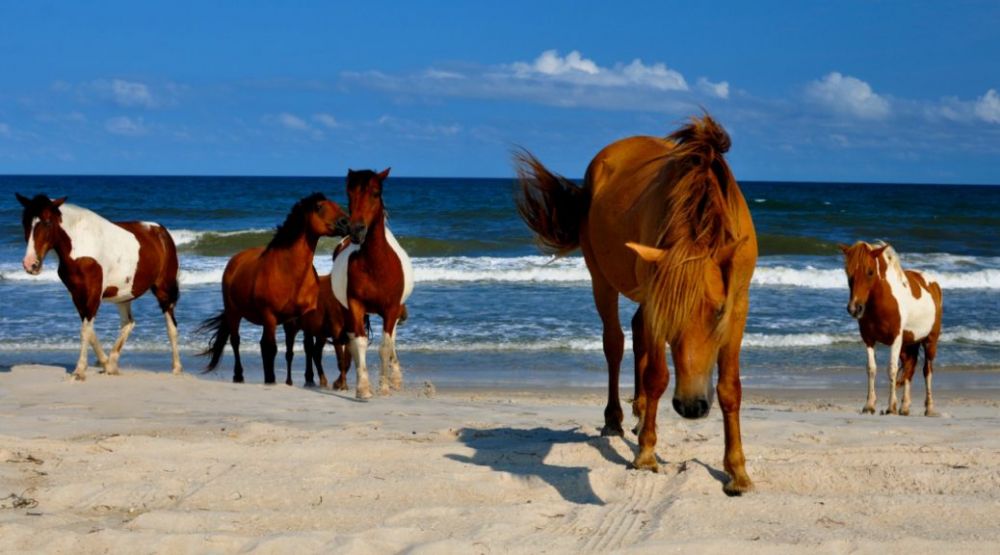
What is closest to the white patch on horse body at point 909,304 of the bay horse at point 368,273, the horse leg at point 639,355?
the bay horse at point 368,273

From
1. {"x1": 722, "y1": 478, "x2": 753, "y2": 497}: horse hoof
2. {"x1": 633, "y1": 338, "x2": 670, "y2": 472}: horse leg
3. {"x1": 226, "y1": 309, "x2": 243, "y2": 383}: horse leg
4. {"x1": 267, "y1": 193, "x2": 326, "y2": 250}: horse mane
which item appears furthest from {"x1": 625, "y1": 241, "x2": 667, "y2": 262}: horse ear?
{"x1": 226, "y1": 309, "x2": 243, "y2": 383}: horse leg

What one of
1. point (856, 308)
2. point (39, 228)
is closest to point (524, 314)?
point (856, 308)

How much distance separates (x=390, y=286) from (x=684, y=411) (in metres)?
5.05

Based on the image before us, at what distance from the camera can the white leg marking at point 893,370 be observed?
9219 mm

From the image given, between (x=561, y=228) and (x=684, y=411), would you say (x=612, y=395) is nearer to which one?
(x=561, y=228)

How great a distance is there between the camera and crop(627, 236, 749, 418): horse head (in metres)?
4.12

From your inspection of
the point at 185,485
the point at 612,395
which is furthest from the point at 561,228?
the point at 185,485

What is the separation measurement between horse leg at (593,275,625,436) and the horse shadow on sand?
0.12 meters

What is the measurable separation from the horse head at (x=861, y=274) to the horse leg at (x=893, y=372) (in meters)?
0.44

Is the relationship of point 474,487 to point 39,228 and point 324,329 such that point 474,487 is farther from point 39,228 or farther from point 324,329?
point 324,329

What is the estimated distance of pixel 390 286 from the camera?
8.93 m

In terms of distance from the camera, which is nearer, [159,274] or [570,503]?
[570,503]

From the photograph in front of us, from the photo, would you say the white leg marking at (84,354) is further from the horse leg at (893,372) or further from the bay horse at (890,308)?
the horse leg at (893,372)

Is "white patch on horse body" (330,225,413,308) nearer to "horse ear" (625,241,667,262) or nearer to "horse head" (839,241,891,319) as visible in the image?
"horse head" (839,241,891,319)
